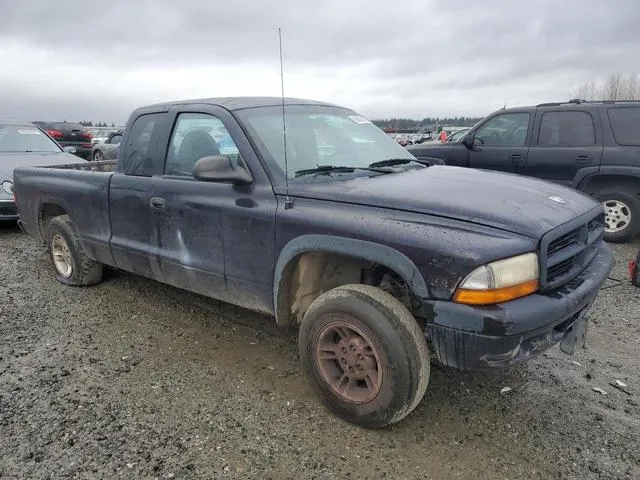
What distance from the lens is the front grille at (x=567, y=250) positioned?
2.46 metres

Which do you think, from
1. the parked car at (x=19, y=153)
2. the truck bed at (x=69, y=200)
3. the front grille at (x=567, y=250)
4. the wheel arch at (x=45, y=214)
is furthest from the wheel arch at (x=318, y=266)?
the parked car at (x=19, y=153)

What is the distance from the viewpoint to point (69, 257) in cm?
501

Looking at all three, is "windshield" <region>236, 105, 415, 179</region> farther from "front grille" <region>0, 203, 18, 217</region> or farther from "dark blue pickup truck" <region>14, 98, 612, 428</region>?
"front grille" <region>0, 203, 18, 217</region>

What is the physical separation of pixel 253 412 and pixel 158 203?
1700 mm

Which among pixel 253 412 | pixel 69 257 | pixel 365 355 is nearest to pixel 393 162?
pixel 365 355

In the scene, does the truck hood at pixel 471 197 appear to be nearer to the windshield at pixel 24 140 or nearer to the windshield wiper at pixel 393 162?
the windshield wiper at pixel 393 162

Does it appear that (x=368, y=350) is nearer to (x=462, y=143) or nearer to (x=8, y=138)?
(x=462, y=143)

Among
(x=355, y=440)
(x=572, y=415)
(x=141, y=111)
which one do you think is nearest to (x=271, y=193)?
(x=355, y=440)

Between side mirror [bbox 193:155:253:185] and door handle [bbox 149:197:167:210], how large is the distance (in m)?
0.72

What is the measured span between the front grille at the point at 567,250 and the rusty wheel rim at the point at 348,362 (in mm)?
948

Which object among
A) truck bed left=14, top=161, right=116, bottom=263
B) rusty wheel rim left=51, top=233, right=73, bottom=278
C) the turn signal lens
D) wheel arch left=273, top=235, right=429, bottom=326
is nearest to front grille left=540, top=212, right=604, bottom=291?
the turn signal lens

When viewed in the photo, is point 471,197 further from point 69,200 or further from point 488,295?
point 69,200

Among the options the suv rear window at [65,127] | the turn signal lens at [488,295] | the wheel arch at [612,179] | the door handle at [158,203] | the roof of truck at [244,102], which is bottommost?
the turn signal lens at [488,295]

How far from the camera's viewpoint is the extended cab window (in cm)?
753
